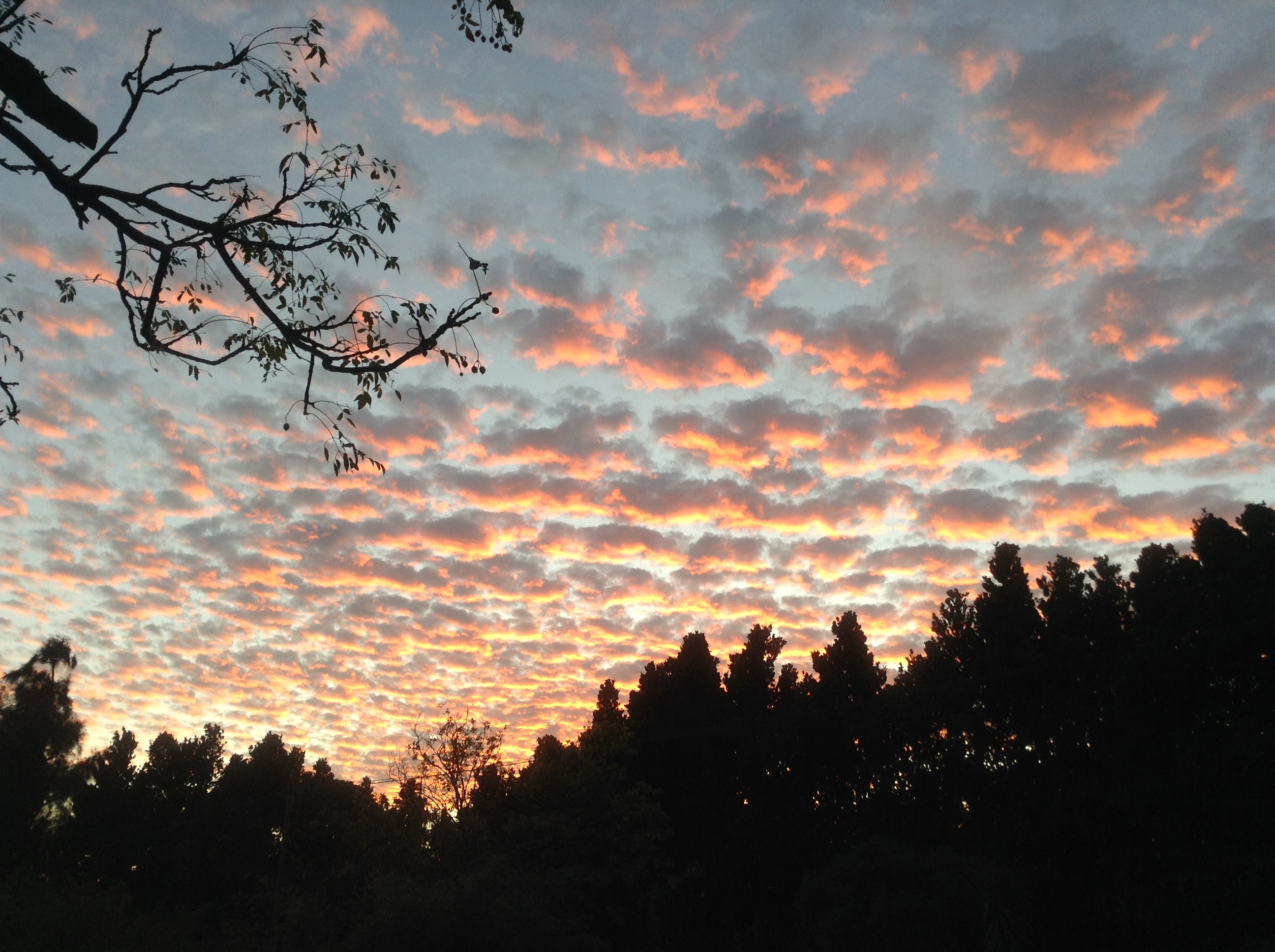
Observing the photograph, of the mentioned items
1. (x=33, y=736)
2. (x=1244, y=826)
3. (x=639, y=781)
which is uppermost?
(x=33, y=736)

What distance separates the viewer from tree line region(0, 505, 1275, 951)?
23.8m

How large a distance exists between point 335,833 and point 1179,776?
4663 cm

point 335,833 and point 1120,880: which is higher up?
point 335,833

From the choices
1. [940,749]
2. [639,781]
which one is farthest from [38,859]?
[940,749]

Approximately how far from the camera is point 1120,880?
2547 cm

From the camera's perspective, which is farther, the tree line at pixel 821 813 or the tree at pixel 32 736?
the tree at pixel 32 736

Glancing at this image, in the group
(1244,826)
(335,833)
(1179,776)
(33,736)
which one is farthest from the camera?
(335,833)

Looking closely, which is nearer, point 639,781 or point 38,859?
point 639,781

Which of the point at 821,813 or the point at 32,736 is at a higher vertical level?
the point at 32,736

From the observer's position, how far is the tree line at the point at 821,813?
23750 mm

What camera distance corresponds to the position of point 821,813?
35969 millimetres

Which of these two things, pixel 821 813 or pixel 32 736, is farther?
pixel 32 736

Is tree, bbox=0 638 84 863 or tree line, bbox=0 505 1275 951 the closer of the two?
tree line, bbox=0 505 1275 951

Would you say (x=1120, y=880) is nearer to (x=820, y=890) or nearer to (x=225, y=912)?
(x=820, y=890)
